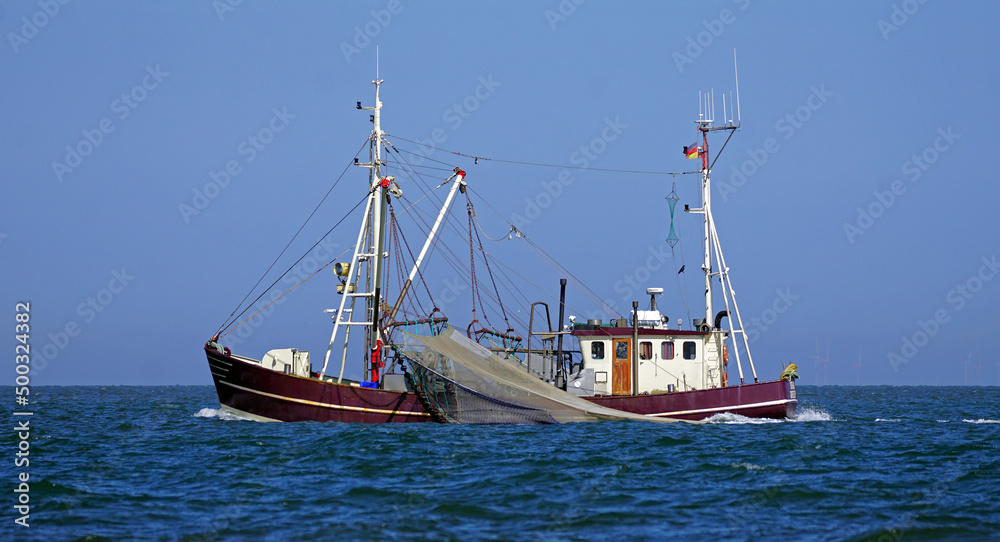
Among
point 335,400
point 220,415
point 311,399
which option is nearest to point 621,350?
point 335,400

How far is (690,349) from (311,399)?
13074 millimetres

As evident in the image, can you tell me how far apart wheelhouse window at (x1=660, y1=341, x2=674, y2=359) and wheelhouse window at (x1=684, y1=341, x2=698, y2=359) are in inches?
21.3

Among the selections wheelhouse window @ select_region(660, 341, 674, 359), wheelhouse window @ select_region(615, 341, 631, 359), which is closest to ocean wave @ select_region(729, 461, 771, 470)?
wheelhouse window @ select_region(615, 341, 631, 359)

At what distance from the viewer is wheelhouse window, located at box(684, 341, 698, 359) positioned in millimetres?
32438

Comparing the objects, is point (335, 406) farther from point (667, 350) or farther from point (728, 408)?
point (728, 408)

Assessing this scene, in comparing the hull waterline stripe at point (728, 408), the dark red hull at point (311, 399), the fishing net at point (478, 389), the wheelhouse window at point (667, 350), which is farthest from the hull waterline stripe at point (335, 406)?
the wheelhouse window at point (667, 350)

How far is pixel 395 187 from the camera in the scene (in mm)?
32656

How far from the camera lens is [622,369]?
31.7 metres

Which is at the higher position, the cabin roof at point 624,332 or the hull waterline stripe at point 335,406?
the cabin roof at point 624,332

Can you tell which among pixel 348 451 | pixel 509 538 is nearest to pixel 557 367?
pixel 348 451

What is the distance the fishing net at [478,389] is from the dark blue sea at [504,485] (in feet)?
2.72

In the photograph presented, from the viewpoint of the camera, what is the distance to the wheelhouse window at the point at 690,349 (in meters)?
32.4

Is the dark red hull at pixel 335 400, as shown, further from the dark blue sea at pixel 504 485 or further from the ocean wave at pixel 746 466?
the ocean wave at pixel 746 466

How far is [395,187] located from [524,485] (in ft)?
56.9
